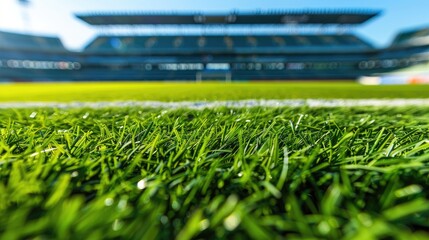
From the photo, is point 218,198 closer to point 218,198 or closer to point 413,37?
point 218,198

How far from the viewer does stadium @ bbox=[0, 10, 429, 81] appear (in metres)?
37.0

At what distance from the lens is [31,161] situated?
0.62m

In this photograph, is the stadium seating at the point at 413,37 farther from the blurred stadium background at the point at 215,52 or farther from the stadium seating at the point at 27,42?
the stadium seating at the point at 27,42

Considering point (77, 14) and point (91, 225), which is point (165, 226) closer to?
point (91, 225)

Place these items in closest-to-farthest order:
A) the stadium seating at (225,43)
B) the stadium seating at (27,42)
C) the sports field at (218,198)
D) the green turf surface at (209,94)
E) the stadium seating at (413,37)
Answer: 1. the sports field at (218,198)
2. the green turf surface at (209,94)
3. the stadium seating at (413,37)
4. the stadium seating at (27,42)
5. the stadium seating at (225,43)

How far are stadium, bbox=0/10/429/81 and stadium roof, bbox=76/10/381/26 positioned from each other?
0.14 m

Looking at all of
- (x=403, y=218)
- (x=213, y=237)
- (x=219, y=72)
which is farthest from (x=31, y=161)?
(x=219, y=72)

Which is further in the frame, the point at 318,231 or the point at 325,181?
the point at 325,181

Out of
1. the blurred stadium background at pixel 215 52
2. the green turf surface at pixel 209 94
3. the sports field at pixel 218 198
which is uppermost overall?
the blurred stadium background at pixel 215 52

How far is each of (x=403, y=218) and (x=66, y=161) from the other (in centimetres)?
68

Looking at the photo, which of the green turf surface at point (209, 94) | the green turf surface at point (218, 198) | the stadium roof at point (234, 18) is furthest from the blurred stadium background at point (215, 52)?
the green turf surface at point (218, 198)

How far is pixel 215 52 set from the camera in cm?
3922

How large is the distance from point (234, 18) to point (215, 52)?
559cm

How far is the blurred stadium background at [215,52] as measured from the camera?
36.8 metres
